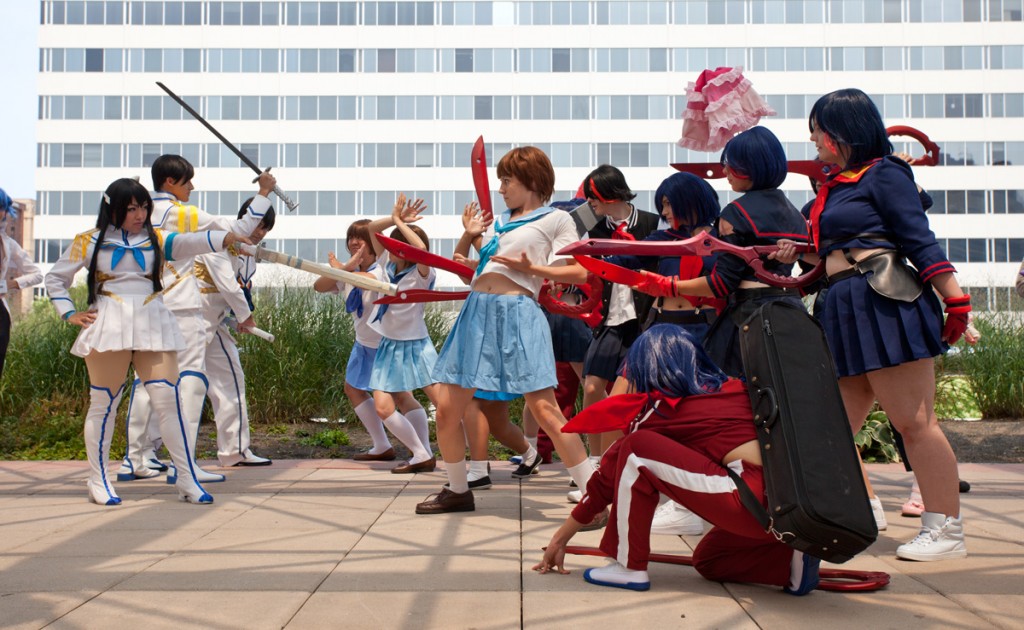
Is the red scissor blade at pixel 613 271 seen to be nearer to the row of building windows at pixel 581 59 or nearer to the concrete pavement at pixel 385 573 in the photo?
the concrete pavement at pixel 385 573

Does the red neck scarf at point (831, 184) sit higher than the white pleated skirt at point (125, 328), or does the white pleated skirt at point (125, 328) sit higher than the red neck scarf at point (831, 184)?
the red neck scarf at point (831, 184)

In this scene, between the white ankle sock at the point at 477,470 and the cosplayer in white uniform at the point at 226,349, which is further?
the cosplayer in white uniform at the point at 226,349

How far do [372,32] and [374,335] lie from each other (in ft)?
178

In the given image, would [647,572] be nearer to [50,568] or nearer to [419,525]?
[419,525]

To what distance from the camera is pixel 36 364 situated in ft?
32.4

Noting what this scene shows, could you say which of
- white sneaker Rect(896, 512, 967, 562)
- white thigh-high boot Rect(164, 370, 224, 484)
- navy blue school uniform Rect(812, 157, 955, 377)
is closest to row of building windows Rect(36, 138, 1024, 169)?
white thigh-high boot Rect(164, 370, 224, 484)

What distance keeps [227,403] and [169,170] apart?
1.82 metres

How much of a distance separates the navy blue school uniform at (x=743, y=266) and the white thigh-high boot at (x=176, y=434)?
120 inches

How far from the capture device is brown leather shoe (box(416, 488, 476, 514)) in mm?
5168

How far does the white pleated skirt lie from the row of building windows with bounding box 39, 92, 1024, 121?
176 feet

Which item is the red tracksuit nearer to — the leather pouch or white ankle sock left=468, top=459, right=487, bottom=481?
the leather pouch

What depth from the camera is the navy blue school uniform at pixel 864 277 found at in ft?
13.2

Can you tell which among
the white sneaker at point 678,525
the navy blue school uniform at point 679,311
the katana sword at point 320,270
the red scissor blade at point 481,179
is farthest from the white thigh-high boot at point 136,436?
the white sneaker at point 678,525

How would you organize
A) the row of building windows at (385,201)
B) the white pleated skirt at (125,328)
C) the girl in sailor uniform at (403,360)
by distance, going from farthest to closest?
1. the row of building windows at (385,201)
2. the girl in sailor uniform at (403,360)
3. the white pleated skirt at (125,328)
